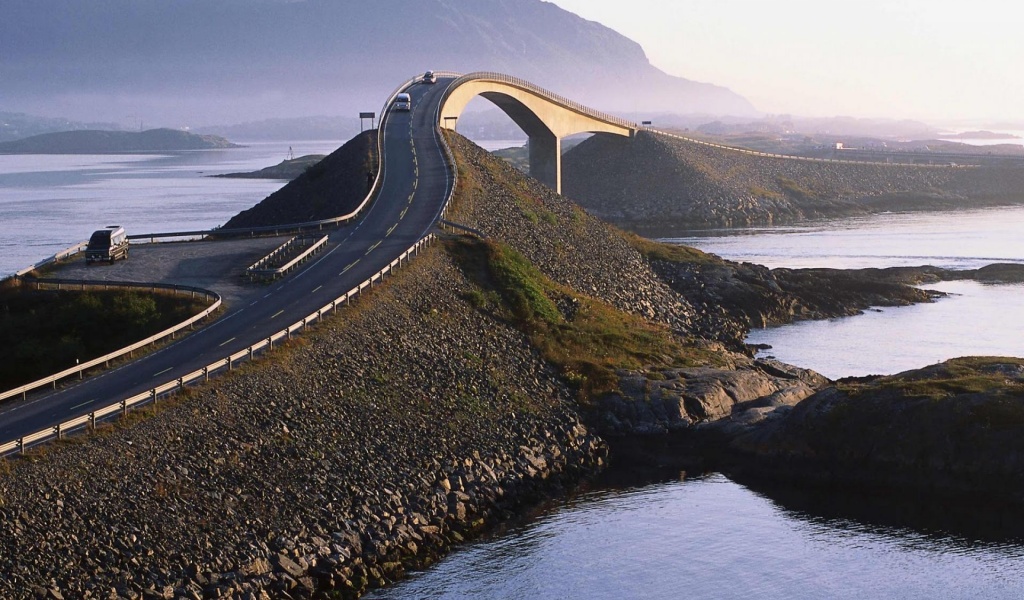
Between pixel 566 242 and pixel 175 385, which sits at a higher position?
pixel 566 242

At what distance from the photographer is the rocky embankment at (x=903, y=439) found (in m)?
45.3

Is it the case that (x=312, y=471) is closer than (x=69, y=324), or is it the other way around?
(x=312, y=471)

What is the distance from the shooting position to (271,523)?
3484cm

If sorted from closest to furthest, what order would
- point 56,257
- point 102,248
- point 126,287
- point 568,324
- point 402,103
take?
point 126,287, point 56,257, point 102,248, point 568,324, point 402,103

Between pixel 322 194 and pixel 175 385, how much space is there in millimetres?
44536

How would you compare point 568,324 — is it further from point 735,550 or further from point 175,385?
point 175,385

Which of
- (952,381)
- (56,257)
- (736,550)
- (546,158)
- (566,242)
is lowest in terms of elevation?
(736,550)

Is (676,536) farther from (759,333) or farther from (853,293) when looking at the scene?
(853,293)

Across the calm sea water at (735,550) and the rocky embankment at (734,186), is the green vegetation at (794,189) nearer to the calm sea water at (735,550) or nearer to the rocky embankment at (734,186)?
the rocky embankment at (734,186)

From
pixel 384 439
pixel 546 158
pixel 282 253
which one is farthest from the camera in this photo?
pixel 546 158

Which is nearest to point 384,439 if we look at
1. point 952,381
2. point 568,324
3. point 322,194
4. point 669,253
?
point 568,324

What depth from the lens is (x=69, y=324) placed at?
164ft

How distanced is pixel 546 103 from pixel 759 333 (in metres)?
68.9

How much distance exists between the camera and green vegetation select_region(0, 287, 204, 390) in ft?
157
